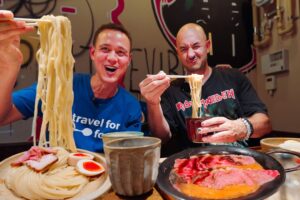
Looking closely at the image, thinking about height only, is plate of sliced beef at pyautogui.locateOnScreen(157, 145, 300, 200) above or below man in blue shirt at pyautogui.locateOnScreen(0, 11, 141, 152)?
below

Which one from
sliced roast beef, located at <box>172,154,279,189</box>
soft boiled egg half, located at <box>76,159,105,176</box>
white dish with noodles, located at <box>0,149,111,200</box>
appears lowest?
sliced roast beef, located at <box>172,154,279,189</box>

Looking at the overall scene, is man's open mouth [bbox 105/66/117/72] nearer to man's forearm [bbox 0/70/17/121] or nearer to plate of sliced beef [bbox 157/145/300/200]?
man's forearm [bbox 0/70/17/121]

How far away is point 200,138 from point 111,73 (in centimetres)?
78

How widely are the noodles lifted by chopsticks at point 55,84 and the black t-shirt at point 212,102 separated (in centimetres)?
112

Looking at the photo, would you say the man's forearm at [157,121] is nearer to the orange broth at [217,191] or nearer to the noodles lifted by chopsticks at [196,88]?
the noodles lifted by chopsticks at [196,88]

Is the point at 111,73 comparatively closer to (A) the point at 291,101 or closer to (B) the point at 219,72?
(B) the point at 219,72

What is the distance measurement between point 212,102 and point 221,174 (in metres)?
1.25

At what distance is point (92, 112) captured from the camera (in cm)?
175

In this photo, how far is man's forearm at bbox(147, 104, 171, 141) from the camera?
174cm

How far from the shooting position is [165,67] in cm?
343

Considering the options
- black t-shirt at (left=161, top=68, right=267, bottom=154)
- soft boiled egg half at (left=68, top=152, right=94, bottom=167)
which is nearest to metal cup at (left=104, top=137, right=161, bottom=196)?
soft boiled egg half at (left=68, top=152, right=94, bottom=167)

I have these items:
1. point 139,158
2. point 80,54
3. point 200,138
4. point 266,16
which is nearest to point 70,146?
point 139,158

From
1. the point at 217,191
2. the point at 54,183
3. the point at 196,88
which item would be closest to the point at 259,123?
the point at 196,88

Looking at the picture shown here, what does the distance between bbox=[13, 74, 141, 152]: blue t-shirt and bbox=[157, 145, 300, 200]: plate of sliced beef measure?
68cm
